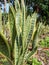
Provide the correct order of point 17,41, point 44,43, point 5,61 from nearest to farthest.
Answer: point 17,41 → point 5,61 → point 44,43

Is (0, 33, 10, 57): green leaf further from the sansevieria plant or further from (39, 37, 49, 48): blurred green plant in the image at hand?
(39, 37, 49, 48): blurred green plant

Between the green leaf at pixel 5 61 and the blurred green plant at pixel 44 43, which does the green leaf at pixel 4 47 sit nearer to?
the green leaf at pixel 5 61

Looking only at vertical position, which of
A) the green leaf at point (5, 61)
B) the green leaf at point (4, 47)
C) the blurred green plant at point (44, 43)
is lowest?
the blurred green plant at point (44, 43)

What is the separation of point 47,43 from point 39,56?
3.97ft

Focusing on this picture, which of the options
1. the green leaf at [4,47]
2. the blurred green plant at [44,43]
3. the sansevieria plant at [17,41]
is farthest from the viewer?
the blurred green plant at [44,43]

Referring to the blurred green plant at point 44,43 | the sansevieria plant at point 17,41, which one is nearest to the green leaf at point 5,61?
the sansevieria plant at point 17,41

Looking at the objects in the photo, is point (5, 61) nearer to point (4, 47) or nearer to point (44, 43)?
point (4, 47)

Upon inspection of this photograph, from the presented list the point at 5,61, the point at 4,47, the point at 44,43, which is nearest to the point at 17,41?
the point at 4,47

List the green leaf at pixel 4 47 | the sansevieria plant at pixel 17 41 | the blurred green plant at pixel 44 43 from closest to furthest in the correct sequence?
the green leaf at pixel 4 47
the sansevieria plant at pixel 17 41
the blurred green plant at pixel 44 43

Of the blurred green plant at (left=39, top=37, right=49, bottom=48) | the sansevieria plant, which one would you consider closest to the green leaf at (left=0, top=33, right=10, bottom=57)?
the sansevieria plant

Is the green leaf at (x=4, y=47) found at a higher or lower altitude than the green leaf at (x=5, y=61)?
higher

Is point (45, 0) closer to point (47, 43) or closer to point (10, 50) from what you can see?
point (47, 43)

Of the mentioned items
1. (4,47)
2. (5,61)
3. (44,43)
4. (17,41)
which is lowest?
(44,43)

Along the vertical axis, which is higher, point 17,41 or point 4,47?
point 17,41
